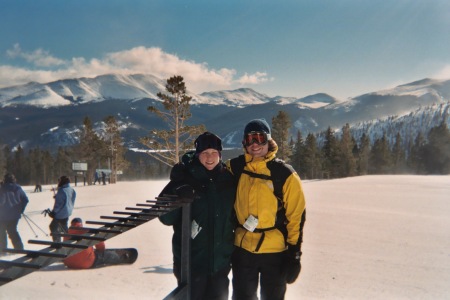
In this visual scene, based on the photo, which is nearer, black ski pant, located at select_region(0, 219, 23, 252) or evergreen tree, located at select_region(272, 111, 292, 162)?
black ski pant, located at select_region(0, 219, 23, 252)

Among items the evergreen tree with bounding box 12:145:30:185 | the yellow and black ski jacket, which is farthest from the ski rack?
the evergreen tree with bounding box 12:145:30:185

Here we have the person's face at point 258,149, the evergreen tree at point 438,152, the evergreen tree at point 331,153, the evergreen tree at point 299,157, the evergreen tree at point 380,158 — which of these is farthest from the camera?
the evergreen tree at point 380,158

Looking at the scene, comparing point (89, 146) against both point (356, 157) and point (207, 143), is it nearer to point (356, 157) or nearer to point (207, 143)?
point (207, 143)

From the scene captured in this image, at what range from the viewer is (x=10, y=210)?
26.7ft

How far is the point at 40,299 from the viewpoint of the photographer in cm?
489

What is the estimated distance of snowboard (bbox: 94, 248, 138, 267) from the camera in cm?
655

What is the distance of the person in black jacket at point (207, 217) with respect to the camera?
3.04 meters

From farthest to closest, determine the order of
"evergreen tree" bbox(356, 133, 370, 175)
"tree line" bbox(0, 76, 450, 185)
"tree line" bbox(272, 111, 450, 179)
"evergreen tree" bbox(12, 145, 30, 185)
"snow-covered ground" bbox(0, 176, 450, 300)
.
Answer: "evergreen tree" bbox(12, 145, 30, 185), "evergreen tree" bbox(356, 133, 370, 175), "tree line" bbox(272, 111, 450, 179), "tree line" bbox(0, 76, 450, 185), "snow-covered ground" bbox(0, 176, 450, 300)

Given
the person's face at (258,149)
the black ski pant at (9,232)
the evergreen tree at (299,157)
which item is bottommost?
the black ski pant at (9,232)

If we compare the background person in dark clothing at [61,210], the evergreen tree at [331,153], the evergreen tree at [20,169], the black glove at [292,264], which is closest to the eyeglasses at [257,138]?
the black glove at [292,264]

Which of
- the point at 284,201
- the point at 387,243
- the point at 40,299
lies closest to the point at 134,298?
the point at 40,299

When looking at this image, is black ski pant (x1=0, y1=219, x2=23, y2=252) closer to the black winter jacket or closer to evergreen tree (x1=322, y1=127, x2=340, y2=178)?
the black winter jacket

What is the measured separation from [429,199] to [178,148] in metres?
14.5

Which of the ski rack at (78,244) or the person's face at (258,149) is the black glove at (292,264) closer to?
the person's face at (258,149)
